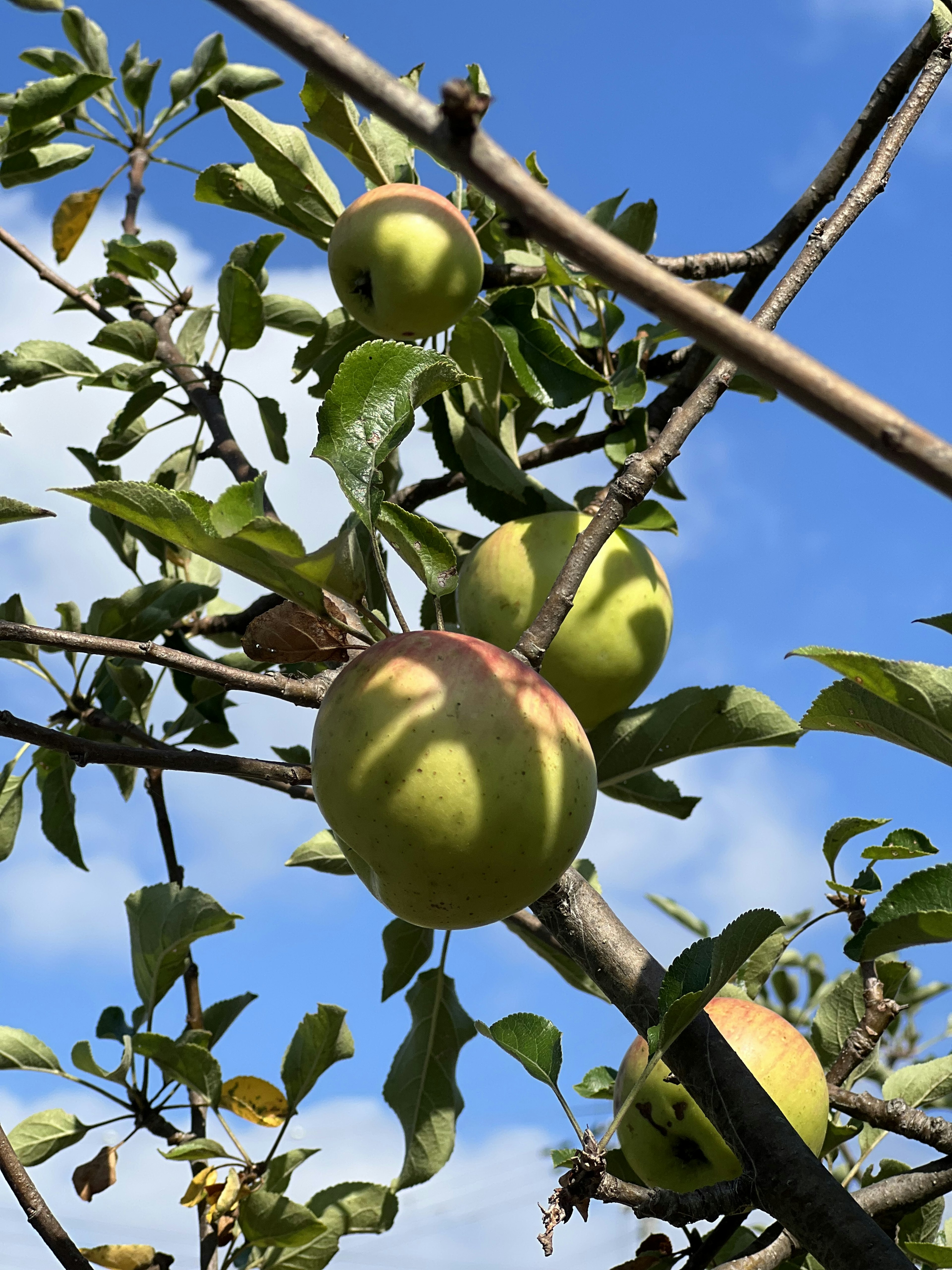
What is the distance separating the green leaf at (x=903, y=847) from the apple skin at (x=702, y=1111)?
12.3 inches

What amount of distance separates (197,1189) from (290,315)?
66.5 inches

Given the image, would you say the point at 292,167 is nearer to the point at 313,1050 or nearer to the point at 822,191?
the point at 822,191

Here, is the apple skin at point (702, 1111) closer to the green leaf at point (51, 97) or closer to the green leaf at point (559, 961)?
the green leaf at point (559, 961)

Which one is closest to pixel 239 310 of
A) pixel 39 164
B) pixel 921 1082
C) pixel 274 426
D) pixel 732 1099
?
pixel 274 426

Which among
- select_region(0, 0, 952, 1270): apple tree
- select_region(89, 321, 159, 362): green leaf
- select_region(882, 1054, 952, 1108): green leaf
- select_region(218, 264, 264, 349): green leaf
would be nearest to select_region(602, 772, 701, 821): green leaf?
select_region(0, 0, 952, 1270): apple tree

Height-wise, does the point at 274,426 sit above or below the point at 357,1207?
above

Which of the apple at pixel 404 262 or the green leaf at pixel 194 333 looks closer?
the apple at pixel 404 262

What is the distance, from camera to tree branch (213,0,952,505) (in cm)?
36

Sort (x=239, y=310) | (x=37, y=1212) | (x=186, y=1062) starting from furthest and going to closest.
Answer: (x=239, y=310)
(x=186, y=1062)
(x=37, y=1212)

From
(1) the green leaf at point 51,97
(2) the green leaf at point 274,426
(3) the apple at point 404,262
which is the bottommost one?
(3) the apple at point 404,262

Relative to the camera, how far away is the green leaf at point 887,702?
899 mm

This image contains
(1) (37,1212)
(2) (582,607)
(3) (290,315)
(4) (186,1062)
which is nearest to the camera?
(1) (37,1212)

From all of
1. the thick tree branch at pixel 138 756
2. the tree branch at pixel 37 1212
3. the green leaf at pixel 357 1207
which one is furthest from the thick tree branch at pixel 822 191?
the green leaf at pixel 357 1207

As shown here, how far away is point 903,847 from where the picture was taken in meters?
1.27
